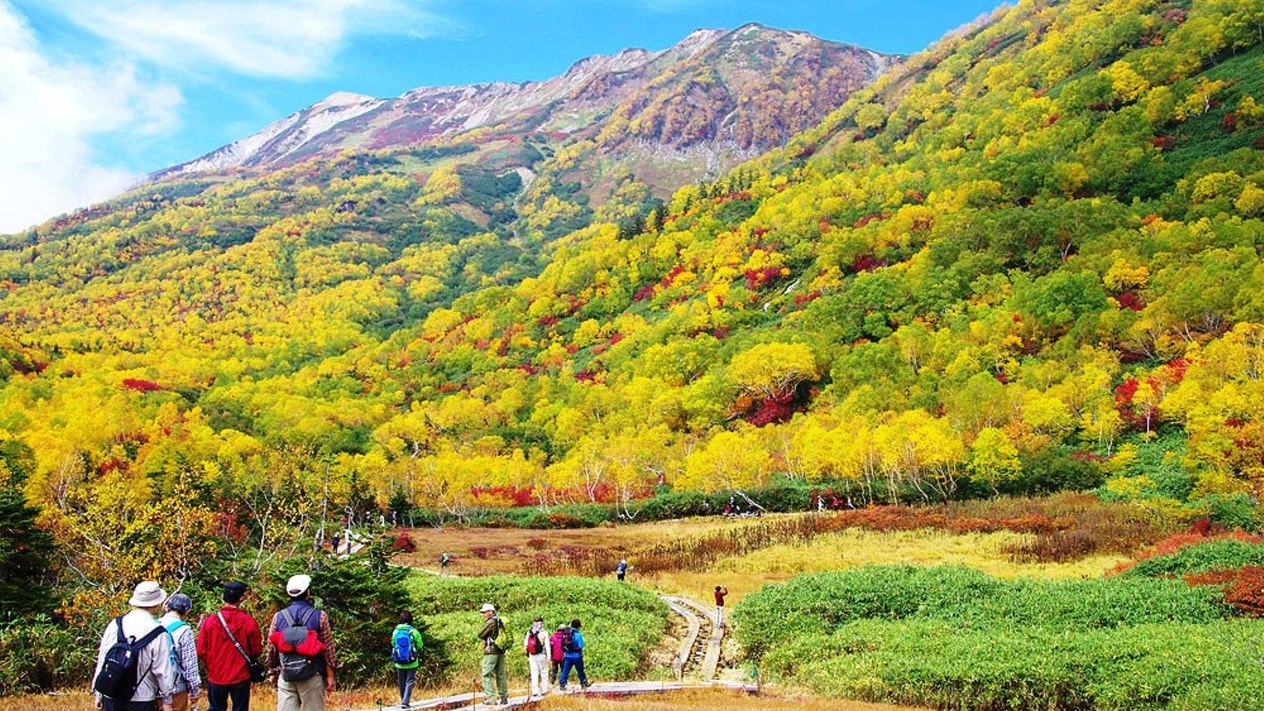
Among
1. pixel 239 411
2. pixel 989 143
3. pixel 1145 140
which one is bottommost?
pixel 239 411

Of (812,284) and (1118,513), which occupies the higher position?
(812,284)

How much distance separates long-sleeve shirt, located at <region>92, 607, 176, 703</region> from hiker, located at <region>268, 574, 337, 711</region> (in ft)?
4.52

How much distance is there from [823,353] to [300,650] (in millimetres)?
84691

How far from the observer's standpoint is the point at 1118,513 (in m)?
41.2

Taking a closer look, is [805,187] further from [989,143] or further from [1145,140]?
[1145,140]

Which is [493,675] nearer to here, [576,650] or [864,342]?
[576,650]

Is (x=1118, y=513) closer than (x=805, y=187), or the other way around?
(x=1118, y=513)

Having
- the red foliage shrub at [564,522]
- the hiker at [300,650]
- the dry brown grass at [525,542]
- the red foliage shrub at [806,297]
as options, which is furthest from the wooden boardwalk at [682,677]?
the red foliage shrub at [806,297]

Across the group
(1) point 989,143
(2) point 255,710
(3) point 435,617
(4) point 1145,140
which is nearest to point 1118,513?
(3) point 435,617

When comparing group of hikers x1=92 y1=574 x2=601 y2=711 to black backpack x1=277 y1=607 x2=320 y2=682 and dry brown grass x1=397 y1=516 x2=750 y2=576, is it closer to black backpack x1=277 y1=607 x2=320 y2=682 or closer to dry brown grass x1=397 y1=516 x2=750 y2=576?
black backpack x1=277 y1=607 x2=320 y2=682

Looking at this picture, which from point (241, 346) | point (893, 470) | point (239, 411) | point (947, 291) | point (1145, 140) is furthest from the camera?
point (241, 346)

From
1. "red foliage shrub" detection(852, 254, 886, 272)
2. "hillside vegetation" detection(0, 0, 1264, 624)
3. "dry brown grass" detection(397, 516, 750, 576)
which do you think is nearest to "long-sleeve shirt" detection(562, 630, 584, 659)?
"hillside vegetation" detection(0, 0, 1264, 624)

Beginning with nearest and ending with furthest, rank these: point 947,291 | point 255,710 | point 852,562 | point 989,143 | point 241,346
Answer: point 255,710
point 852,562
point 947,291
point 989,143
point 241,346

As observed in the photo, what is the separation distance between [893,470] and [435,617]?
1695 inches
